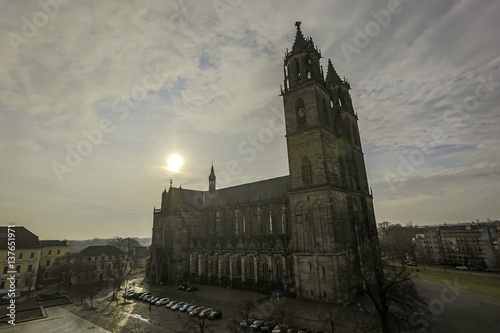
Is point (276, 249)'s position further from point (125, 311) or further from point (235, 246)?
point (125, 311)

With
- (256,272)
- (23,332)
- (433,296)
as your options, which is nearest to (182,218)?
(256,272)

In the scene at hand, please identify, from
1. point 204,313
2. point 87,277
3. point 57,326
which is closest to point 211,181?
point 87,277

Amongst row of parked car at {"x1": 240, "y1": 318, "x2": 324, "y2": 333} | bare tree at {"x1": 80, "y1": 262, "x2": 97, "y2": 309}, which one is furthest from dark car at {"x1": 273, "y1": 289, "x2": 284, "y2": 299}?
bare tree at {"x1": 80, "y1": 262, "x2": 97, "y2": 309}

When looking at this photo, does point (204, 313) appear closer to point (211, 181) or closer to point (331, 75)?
point (211, 181)

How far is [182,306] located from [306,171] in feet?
85.3

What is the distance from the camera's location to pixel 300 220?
3522 cm

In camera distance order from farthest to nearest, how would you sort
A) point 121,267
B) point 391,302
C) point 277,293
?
point 121,267, point 277,293, point 391,302

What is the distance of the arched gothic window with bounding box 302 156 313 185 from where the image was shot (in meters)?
35.5

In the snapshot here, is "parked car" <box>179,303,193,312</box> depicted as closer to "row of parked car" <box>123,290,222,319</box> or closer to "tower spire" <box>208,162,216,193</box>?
"row of parked car" <box>123,290,222,319</box>

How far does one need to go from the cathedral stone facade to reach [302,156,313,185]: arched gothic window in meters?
0.15

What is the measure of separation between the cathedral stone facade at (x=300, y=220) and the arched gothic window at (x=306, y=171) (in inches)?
5.8

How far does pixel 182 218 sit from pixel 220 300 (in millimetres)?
25383

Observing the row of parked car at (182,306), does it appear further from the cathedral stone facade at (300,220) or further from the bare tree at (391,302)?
the bare tree at (391,302)

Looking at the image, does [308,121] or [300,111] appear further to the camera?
[300,111]
